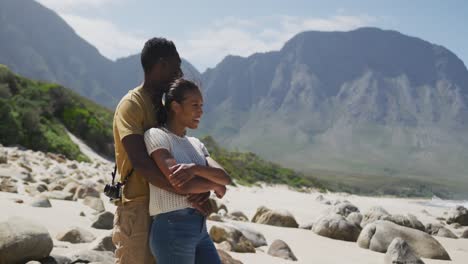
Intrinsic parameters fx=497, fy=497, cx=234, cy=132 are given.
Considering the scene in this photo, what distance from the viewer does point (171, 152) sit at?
299cm

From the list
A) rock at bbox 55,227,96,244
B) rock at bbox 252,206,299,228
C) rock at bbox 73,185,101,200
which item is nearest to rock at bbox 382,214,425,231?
rock at bbox 252,206,299,228

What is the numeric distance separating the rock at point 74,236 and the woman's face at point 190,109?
3.62m

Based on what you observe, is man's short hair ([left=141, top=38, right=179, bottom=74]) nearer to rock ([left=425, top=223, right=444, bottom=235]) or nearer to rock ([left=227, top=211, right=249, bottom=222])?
rock ([left=227, top=211, right=249, bottom=222])

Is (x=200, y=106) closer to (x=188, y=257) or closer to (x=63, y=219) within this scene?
(x=188, y=257)

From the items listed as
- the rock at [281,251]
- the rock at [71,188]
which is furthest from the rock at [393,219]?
the rock at [71,188]

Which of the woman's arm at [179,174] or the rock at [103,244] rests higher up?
the woman's arm at [179,174]

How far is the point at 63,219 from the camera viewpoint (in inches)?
290

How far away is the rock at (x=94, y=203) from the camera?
8845 millimetres

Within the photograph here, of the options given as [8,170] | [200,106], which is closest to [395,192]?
[8,170]

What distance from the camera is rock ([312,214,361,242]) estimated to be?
395 inches

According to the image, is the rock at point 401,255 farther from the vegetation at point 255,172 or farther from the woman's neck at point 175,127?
the vegetation at point 255,172

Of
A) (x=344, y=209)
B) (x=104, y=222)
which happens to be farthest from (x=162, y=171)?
(x=344, y=209)

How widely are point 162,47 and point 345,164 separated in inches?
7368

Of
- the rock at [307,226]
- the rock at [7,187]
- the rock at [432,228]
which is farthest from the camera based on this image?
the rock at [432,228]
